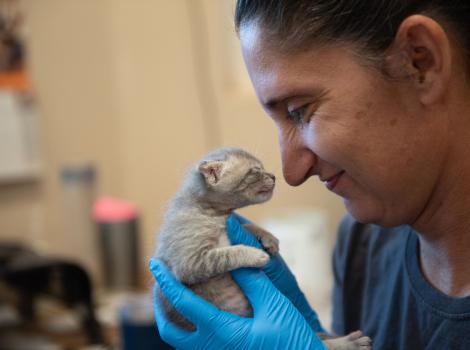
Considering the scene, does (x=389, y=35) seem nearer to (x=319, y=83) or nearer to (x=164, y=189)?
(x=319, y=83)

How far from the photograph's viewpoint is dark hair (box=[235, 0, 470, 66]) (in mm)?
726

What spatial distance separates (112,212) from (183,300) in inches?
69.1

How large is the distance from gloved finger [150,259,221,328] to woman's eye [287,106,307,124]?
0.33 metres

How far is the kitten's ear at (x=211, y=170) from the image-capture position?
0.98 meters

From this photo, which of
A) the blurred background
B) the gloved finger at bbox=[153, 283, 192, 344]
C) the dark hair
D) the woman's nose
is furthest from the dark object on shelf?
the dark hair

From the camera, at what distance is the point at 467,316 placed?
0.79 metres

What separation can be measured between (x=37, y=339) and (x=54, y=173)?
1.01 metres

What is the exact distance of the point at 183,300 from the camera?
889 millimetres

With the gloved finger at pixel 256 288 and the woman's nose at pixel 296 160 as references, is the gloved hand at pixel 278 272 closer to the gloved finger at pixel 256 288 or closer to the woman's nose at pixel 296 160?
the gloved finger at pixel 256 288

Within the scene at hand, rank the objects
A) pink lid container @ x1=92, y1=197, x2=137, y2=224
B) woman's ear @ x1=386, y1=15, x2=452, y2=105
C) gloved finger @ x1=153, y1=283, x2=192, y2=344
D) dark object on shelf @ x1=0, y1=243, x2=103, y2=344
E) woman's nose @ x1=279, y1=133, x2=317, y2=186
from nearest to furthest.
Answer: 1. woman's ear @ x1=386, y1=15, x2=452, y2=105
2. woman's nose @ x1=279, y1=133, x2=317, y2=186
3. gloved finger @ x1=153, y1=283, x2=192, y2=344
4. dark object on shelf @ x1=0, y1=243, x2=103, y2=344
5. pink lid container @ x1=92, y1=197, x2=137, y2=224

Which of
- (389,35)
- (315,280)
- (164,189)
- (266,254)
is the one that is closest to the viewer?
(389,35)

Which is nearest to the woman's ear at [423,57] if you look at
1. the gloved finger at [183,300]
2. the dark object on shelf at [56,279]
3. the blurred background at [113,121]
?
the gloved finger at [183,300]

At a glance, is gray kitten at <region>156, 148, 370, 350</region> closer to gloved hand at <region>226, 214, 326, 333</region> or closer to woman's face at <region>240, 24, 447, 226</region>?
gloved hand at <region>226, 214, 326, 333</region>

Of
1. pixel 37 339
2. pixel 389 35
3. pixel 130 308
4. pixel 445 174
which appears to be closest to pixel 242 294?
pixel 445 174
